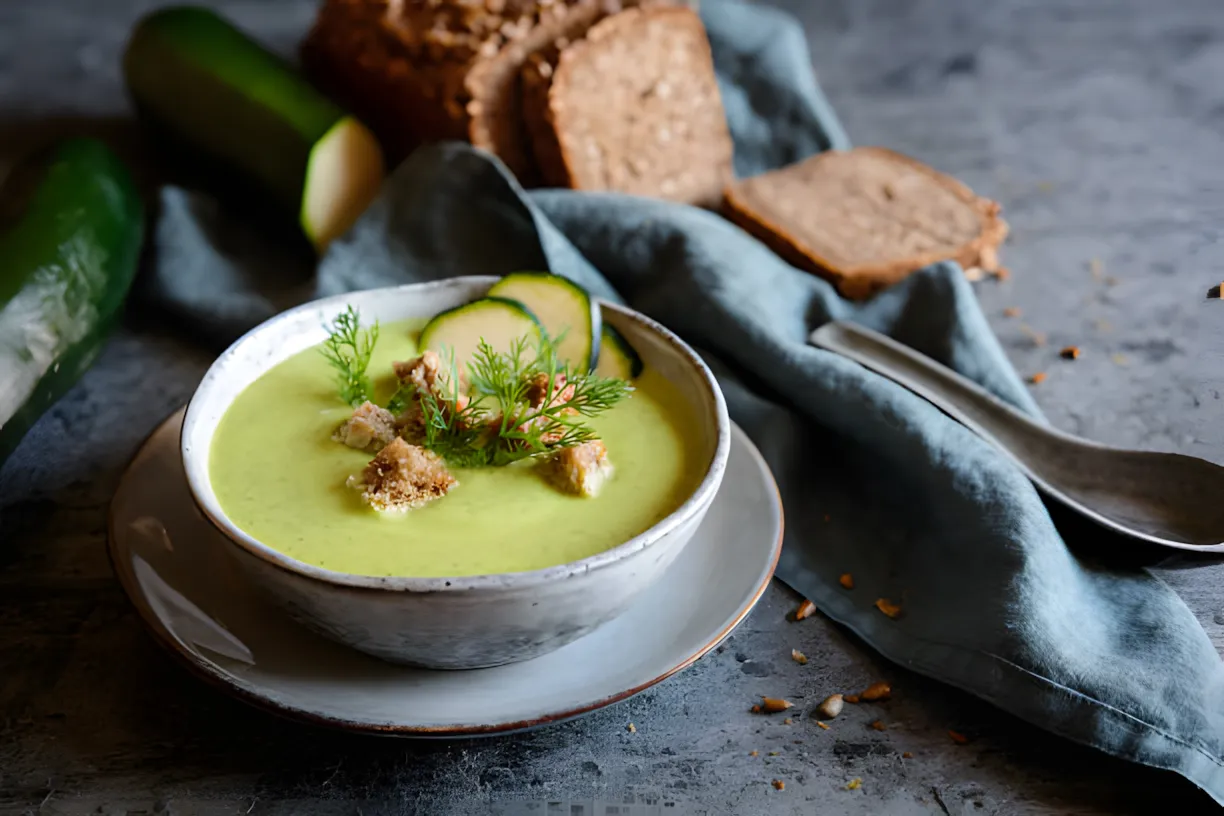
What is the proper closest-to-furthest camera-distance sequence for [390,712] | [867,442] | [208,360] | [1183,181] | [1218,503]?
1. [390,712]
2. [1218,503]
3. [867,442]
4. [208,360]
5. [1183,181]

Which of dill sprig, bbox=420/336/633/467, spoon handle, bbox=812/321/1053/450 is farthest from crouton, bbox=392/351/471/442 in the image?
spoon handle, bbox=812/321/1053/450

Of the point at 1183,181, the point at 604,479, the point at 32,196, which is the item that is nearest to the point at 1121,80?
the point at 1183,181

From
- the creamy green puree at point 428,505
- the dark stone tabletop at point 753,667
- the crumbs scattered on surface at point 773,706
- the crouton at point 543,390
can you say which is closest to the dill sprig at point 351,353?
the creamy green puree at point 428,505

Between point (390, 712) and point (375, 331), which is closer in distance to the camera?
point (390, 712)

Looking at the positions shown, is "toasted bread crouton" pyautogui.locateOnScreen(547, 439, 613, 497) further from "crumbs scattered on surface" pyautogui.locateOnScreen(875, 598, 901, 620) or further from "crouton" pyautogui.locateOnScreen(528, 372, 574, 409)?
"crumbs scattered on surface" pyautogui.locateOnScreen(875, 598, 901, 620)

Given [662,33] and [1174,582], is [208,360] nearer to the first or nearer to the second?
[662,33]

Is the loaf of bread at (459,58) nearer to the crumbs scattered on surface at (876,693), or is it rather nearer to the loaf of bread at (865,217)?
the loaf of bread at (865,217)
